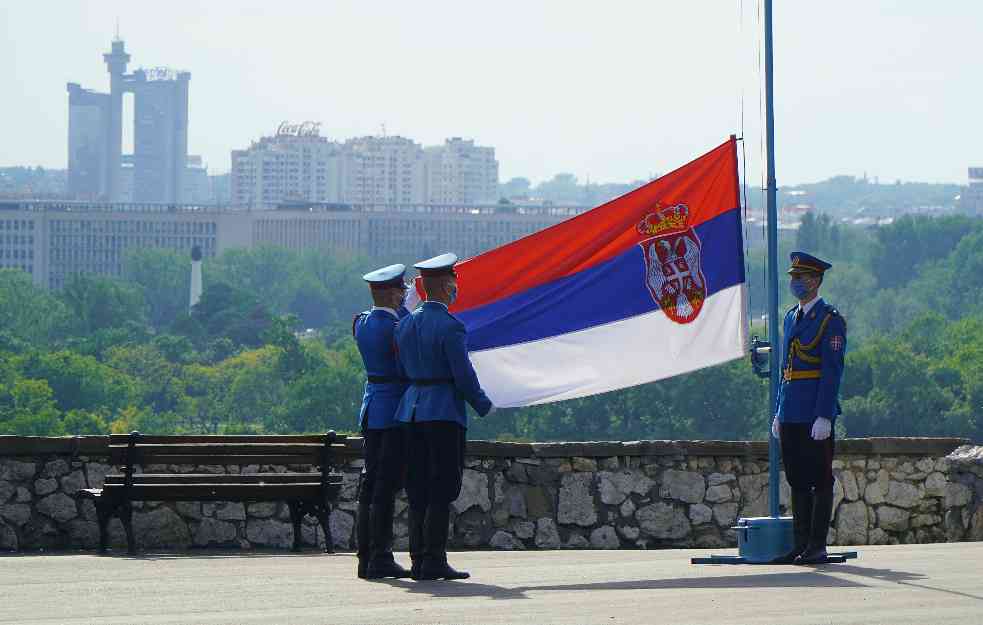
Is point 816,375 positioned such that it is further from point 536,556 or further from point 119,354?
point 119,354

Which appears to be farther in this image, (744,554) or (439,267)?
(744,554)

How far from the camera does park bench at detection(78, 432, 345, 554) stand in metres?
14.0

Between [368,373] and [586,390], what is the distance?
1915 millimetres

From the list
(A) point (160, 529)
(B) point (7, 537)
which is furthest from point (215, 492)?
(B) point (7, 537)

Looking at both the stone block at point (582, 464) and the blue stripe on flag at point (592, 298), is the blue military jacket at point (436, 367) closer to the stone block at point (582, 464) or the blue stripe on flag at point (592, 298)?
the blue stripe on flag at point (592, 298)

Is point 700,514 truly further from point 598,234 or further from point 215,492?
point 215,492

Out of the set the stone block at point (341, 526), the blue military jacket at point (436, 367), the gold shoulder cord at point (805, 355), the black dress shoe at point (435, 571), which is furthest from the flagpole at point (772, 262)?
the stone block at point (341, 526)

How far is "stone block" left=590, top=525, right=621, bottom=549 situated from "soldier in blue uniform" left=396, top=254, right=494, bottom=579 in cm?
351

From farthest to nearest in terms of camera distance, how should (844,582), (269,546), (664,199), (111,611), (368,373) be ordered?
(269,546) → (664,199) → (368,373) → (844,582) → (111,611)

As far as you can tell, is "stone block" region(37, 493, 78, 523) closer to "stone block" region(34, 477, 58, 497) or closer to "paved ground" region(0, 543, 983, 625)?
"stone block" region(34, 477, 58, 497)

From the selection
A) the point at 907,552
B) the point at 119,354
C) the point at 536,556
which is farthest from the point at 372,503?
the point at 119,354

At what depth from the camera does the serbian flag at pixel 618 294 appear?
44.9ft

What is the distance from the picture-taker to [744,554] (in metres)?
13.0

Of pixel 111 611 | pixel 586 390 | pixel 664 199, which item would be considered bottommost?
Answer: pixel 111 611
